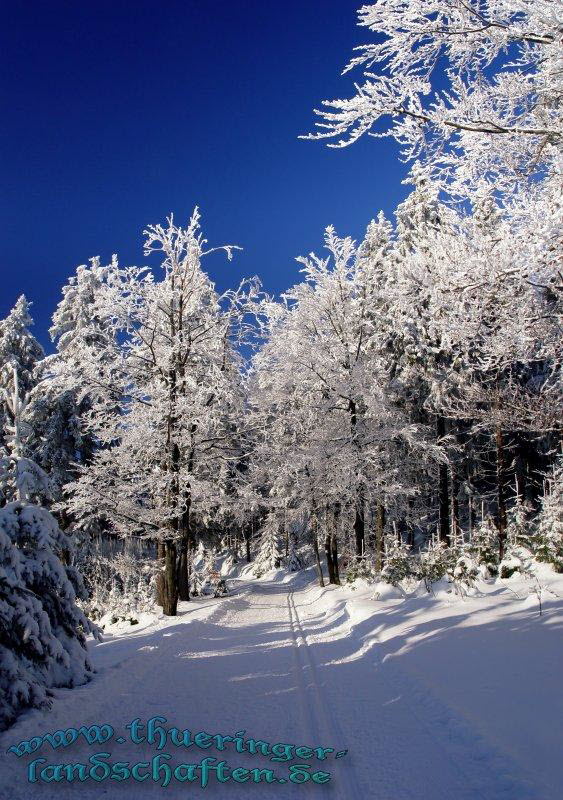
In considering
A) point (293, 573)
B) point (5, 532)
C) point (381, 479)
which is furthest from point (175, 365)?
point (293, 573)

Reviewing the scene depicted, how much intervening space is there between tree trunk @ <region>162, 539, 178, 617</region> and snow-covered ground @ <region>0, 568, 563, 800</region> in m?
3.36

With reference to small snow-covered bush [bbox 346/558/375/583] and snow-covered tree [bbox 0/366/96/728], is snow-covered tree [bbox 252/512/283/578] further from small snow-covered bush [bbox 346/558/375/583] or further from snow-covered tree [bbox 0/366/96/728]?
snow-covered tree [bbox 0/366/96/728]

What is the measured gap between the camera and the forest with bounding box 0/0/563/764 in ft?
18.2

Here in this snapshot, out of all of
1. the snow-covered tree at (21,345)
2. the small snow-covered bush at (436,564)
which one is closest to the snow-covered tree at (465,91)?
the small snow-covered bush at (436,564)

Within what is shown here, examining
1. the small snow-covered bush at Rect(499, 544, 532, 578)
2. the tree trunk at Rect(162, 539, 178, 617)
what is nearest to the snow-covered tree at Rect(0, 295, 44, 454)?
the tree trunk at Rect(162, 539, 178, 617)

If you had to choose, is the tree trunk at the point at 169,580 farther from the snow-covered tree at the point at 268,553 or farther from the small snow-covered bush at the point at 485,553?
the snow-covered tree at the point at 268,553

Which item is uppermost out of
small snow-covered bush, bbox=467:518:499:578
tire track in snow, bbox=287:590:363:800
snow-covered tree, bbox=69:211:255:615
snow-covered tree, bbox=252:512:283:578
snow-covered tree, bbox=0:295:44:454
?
snow-covered tree, bbox=0:295:44:454

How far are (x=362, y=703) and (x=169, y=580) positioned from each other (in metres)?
8.97

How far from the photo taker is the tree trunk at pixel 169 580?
14125 millimetres

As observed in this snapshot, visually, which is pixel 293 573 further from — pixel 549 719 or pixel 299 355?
pixel 549 719

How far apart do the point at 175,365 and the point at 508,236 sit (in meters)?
11.1

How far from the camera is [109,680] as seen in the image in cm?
674

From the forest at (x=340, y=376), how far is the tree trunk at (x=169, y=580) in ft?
0.44

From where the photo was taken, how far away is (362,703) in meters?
6.20
